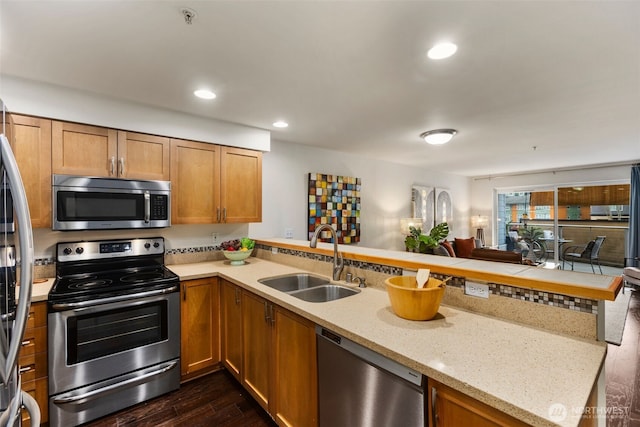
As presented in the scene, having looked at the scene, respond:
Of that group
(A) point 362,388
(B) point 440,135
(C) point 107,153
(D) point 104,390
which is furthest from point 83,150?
(B) point 440,135

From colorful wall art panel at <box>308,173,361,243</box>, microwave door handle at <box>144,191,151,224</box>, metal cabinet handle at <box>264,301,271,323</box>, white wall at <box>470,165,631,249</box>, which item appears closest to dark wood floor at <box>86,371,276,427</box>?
metal cabinet handle at <box>264,301,271,323</box>

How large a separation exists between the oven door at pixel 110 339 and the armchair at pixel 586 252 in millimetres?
7403

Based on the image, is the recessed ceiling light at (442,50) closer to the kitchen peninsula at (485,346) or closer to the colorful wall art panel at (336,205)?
the kitchen peninsula at (485,346)

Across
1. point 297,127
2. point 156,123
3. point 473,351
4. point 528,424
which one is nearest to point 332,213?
point 297,127

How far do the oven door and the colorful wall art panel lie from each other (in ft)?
6.69

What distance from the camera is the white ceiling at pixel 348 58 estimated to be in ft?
4.41

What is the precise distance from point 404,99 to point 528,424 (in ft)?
7.31

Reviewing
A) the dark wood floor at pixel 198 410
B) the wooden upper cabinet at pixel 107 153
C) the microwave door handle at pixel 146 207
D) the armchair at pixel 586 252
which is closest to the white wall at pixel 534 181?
the armchair at pixel 586 252

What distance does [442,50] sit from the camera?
165 cm

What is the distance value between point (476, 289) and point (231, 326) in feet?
6.05

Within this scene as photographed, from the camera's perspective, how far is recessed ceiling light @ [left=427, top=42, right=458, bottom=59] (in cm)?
160

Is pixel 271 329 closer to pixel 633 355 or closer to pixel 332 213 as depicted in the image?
pixel 332 213

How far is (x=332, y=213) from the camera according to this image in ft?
13.6

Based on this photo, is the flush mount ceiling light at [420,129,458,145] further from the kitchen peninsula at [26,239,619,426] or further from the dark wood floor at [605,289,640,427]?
the dark wood floor at [605,289,640,427]
